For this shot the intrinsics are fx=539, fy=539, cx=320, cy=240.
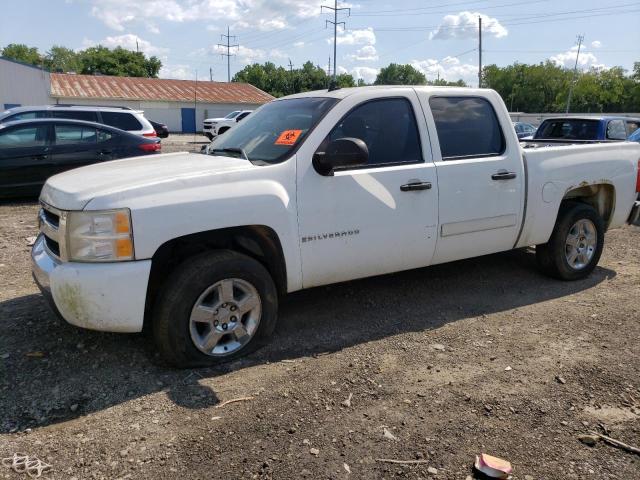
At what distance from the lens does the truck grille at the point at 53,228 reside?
3344 mm

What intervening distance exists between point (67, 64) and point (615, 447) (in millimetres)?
129185

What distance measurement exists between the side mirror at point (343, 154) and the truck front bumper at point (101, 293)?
4.58 feet

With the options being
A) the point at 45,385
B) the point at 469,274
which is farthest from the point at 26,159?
the point at 469,274

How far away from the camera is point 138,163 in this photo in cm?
420

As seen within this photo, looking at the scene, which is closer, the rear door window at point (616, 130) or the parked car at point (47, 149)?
the parked car at point (47, 149)

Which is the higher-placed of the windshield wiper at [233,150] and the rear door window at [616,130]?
the rear door window at [616,130]

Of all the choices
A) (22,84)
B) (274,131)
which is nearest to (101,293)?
(274,131)

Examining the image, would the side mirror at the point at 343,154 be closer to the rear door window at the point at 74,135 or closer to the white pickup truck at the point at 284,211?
the white pickup truck at the point at 284,211

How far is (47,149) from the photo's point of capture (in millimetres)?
9500

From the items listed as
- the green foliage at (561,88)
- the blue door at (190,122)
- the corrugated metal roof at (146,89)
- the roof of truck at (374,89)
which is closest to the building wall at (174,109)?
the blue door at (190,122)

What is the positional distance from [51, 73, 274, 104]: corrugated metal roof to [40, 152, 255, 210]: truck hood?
133ft

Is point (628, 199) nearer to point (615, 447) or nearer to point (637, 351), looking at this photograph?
point (637, 351)

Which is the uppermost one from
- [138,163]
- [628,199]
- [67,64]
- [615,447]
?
[67,64]

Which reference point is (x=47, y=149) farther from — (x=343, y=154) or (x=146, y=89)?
(x=146, y=89)
